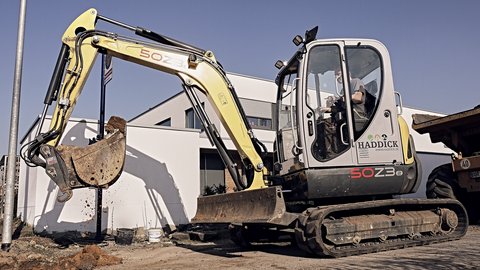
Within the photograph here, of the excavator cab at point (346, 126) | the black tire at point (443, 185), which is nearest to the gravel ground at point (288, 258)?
the black tire at point (443, 185)

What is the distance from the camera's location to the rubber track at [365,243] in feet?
21.9

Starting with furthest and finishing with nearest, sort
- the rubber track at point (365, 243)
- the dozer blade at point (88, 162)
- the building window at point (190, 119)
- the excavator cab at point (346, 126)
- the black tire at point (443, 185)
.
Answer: the building window at point (190, 119), the black tire at point (443, 185), the dozer blade at point (88, 162), the excavator cab at point (346, 126), the rubber track at point (365, 243)

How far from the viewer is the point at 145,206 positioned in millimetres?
13797

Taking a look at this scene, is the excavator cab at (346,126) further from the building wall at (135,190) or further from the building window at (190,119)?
the building window at (190,119)

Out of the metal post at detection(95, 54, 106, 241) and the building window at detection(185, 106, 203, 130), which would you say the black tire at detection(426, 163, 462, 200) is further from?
the building window at detection(185, 106, 203, 130)

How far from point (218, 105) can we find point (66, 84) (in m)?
2.84

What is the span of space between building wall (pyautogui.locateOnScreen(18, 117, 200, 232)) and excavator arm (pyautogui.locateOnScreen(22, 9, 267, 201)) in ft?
16.0

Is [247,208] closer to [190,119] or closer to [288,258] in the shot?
[288,258]

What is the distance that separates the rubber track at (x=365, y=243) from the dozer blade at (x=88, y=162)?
3.60m

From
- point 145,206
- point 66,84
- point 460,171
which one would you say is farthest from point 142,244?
point 460,171

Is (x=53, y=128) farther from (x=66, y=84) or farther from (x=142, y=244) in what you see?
(x=142, y=244)

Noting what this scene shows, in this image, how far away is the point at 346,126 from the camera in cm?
741

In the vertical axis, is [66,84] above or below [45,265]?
above

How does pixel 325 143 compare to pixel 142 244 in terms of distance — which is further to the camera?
pixel 142 244
